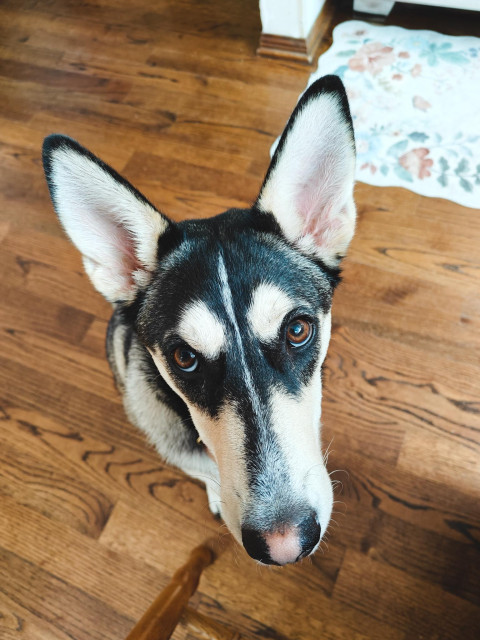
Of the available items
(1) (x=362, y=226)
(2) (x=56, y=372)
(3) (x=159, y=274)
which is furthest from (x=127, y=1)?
(3) (x=159, y=274)

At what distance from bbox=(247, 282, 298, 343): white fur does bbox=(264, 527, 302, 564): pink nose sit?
475 mm

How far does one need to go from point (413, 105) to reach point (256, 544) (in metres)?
2.88

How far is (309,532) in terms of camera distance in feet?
3.69

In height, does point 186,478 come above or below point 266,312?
below

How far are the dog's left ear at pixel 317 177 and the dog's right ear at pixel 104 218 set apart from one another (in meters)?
0.36

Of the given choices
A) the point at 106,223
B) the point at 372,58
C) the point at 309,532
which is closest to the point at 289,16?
the point at 372,58

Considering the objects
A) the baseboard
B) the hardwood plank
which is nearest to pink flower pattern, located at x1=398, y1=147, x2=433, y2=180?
the baseboard

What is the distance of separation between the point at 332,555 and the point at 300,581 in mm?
172

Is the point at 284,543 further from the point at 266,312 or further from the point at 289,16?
the point at 289,16

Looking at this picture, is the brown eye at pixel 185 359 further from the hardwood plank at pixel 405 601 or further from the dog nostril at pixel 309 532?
the hardwood plank at pixel 405 601

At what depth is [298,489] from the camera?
114cm

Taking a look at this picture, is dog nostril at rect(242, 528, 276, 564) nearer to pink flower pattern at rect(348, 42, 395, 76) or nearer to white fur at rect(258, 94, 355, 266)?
white fur at rect(258, 94, 355, 266)

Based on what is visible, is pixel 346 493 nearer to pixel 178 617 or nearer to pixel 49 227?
pixel 178 617

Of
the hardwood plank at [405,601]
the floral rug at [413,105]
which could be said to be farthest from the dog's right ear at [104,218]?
the floral rug at [413,105]
